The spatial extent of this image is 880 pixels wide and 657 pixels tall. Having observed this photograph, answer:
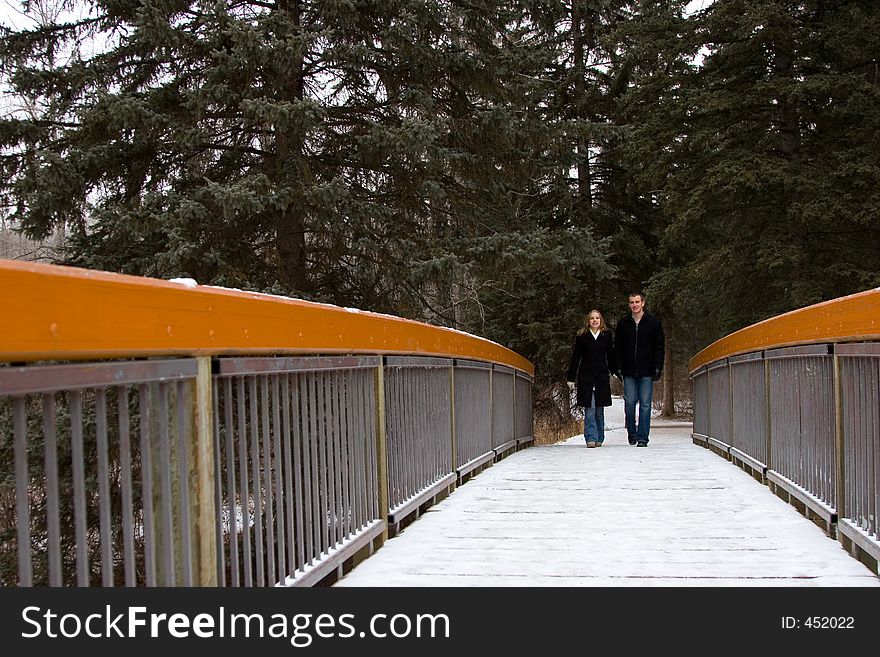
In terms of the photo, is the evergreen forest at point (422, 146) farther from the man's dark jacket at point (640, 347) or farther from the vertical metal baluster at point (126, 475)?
the vertical metal baluster at point (126, 475)

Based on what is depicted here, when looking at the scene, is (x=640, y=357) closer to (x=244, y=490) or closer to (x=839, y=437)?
(x=839, y=437)

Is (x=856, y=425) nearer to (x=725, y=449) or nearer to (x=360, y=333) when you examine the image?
(x=360, y=333)

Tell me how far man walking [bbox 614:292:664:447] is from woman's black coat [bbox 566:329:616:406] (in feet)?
0.42

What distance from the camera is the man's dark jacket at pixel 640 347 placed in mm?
11578

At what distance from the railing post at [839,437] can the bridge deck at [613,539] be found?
0.21m

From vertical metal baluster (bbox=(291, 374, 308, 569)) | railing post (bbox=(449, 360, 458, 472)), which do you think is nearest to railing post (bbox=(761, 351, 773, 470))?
railing post (bbox=(449, 360, 458, 472))

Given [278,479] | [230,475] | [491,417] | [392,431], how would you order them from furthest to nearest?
[491,417] < [392,431] < [278,479] < [230,475]

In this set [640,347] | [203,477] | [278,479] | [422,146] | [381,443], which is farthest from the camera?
[422,146]

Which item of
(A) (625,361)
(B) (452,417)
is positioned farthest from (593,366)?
(B) (452,417)

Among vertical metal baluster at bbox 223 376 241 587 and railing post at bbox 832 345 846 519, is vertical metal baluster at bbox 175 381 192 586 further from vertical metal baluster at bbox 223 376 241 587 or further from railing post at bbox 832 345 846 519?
railing post at bbox 832 345 846 519

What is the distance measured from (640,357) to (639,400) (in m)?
0.58

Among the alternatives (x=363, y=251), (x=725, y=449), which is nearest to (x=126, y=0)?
(x=363, y=251)

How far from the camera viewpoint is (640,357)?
11625mm

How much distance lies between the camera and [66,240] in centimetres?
1244
